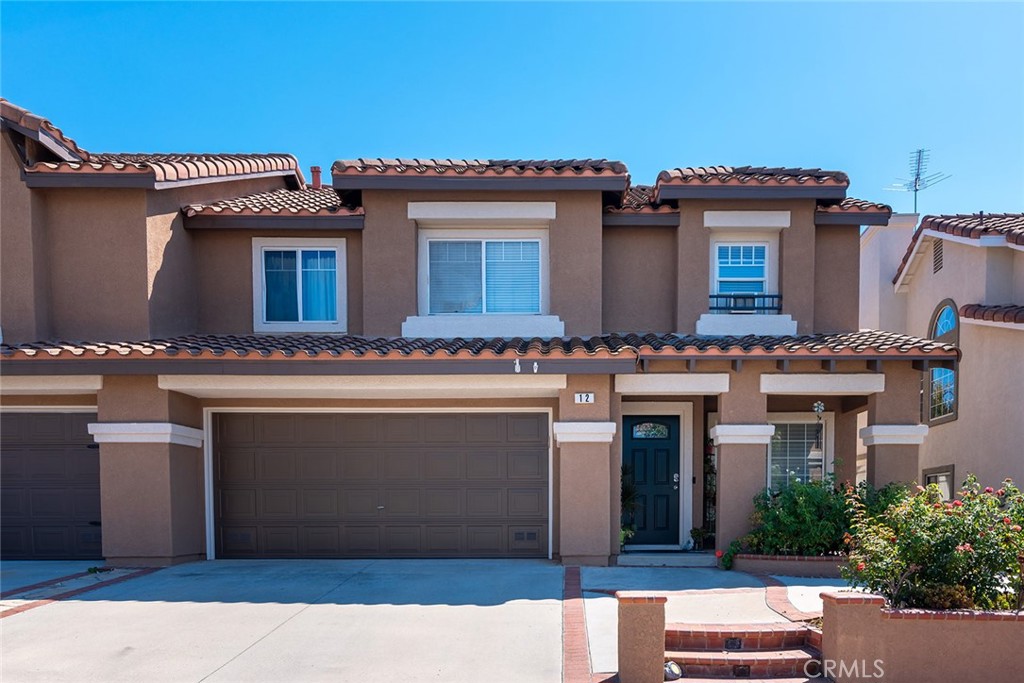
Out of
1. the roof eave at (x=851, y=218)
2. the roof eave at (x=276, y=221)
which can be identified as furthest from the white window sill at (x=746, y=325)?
the roof eave at (x=276, y=221)

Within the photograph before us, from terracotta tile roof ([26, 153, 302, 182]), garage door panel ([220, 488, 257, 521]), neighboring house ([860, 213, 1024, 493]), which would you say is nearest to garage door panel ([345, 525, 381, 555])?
garage door panel ([220, 488, 257, 521])

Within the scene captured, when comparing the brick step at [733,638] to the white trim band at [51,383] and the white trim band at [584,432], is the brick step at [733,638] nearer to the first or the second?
the white trim band at [584,432]

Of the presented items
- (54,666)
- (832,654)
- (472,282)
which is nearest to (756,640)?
(832,654)

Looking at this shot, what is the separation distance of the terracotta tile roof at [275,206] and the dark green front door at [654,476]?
6011mm

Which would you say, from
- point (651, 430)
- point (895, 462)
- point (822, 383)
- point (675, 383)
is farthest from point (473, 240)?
point (895, 462)

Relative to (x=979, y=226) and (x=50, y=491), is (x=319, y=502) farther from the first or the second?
(x=979, y=226)

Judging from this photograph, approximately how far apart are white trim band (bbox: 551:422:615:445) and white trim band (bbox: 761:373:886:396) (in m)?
2.45

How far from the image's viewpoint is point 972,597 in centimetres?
695

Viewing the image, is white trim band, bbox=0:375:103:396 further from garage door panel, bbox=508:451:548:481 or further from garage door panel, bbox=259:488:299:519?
garage door panel, bbox=508:451:548:481

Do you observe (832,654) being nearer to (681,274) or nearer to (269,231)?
(681,274)

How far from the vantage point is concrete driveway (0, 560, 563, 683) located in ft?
22.3

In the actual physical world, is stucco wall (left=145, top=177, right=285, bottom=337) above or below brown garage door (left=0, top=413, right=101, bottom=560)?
above

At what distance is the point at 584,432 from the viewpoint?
10.9 m

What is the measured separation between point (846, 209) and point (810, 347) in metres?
3.19
